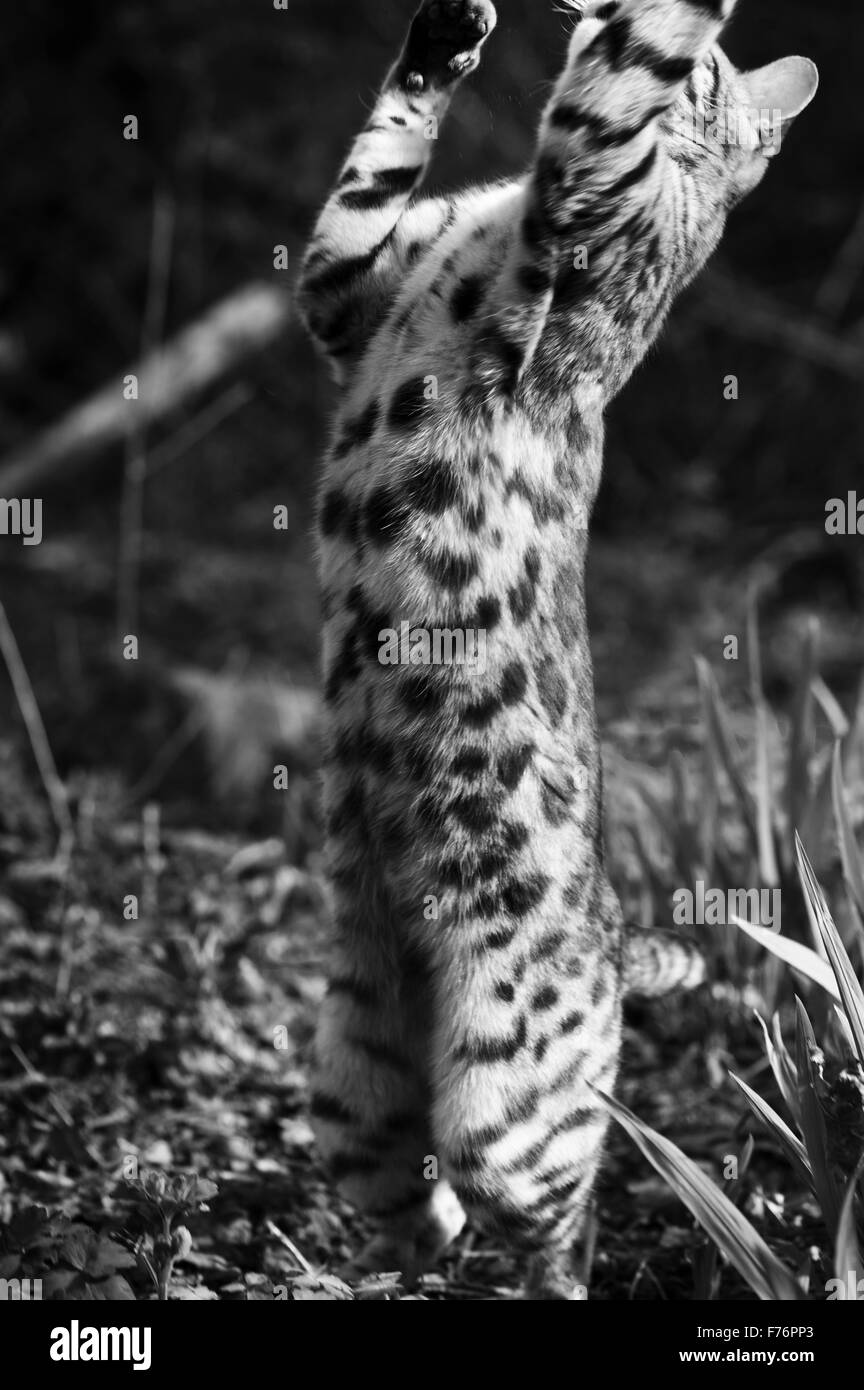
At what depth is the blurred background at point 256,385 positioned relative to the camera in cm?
623

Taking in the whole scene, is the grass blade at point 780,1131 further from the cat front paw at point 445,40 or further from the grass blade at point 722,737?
the cat front paw at point 445,40

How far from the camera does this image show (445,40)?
120 inches

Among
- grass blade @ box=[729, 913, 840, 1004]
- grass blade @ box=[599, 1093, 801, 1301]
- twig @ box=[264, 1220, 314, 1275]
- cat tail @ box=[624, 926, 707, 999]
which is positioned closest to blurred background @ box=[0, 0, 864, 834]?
cat tail @ box=[624, 926, 707, 999]

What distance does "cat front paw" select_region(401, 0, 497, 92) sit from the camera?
2994 mm

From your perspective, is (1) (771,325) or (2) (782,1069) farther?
(1) (771,325)

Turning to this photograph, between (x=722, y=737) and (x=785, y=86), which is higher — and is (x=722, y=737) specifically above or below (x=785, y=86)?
below

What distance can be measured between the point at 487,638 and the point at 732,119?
1.23 m

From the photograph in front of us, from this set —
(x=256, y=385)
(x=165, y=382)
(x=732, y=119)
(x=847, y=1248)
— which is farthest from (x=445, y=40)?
(x=256, y=385)

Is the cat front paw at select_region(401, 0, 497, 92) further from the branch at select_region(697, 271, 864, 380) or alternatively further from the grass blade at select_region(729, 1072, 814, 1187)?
the branch at select_region(697, 271, 864, 380)

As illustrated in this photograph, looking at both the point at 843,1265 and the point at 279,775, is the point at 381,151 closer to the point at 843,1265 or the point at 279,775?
the point at 279,775

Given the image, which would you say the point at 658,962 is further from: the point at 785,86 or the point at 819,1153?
the point at 785,86

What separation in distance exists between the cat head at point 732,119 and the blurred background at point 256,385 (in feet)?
8.75

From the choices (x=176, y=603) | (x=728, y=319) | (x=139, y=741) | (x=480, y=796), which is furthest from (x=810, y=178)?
(x=480, y=796)

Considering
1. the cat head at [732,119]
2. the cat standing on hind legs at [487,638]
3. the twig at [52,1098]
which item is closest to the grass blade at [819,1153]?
the cat standing on hind legs at [487,638]
